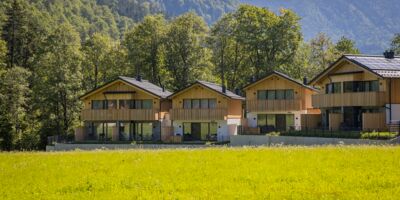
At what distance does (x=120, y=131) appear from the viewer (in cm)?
6138

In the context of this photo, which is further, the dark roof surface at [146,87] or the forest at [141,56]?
the forest at [141,56]

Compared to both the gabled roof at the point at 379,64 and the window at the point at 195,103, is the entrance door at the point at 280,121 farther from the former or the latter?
the gabled roof at the point at 379,64

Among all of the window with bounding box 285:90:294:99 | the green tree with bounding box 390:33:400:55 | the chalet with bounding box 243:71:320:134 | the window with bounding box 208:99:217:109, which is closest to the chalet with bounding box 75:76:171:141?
the window with bounding box 208:99:217:109

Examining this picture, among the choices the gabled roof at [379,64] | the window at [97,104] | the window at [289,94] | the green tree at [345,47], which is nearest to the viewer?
the gabled roof at [379,64]

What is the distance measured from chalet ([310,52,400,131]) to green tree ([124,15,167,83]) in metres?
27.0

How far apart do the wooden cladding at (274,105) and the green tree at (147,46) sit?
1926cm

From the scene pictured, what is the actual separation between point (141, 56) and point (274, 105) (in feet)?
74.0

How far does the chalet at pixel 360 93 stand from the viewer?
43344mm

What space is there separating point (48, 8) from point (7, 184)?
12573cm

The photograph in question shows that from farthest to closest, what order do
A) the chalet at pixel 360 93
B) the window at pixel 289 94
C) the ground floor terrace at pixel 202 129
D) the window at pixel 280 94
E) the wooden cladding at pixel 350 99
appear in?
1. the ground floor terrace at pixel 202 129
2. the window at pixel 280 94
3. the window at pixel 289 94
4. the wooden cladding at pixel 350 99
5. the chalet at pixel 360 93

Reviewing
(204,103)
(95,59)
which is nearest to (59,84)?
→ (95,59)

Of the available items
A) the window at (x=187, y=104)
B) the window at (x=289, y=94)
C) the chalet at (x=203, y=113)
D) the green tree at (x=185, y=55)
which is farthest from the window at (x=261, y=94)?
the green tree at (x=185, y=55)

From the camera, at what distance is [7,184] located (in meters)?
20.8

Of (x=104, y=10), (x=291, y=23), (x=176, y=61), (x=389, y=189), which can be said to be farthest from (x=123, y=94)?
(x=104, y=10)
